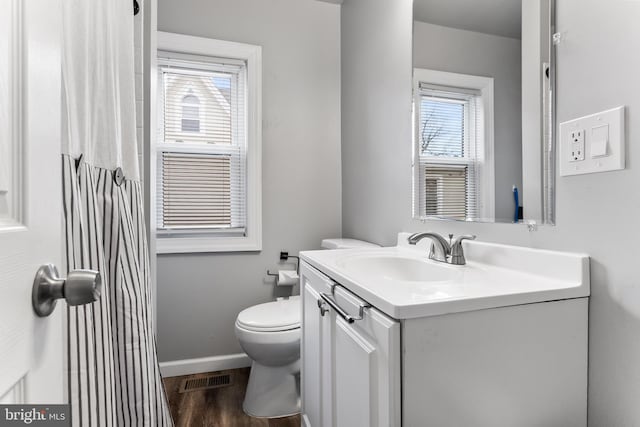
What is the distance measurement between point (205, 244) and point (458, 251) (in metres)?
1.51

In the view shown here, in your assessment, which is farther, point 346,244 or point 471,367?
point 346,244

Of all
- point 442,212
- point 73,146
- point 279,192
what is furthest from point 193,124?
point 442,212

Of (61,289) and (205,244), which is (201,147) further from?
(61,289)

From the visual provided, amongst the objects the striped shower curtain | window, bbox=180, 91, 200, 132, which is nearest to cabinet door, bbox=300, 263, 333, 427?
the striped shower curtain

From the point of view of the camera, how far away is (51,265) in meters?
0.46

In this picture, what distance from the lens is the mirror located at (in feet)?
3.00

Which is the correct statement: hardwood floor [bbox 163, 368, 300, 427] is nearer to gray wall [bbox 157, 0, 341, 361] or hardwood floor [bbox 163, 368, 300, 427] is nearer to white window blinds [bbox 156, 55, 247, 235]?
gray wall [bbox 157, 0, 341, 361]

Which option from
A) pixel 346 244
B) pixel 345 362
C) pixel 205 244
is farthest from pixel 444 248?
pixel 205 244

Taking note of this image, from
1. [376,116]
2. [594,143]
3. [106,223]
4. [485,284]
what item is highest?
[376,116]

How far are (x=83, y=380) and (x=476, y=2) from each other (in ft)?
5.28

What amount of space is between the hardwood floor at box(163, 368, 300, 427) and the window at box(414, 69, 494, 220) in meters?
1.27

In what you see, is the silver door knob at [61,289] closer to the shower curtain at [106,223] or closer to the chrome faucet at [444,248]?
the shower curtain at [106,223]

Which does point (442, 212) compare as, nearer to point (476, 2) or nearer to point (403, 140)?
point (403, 140)

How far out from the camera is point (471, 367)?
0.69 meters
